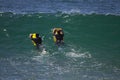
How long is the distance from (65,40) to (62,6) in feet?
31.7

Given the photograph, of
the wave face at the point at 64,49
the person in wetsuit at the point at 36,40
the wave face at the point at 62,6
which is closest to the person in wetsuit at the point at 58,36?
the wave face at the point at 64,49

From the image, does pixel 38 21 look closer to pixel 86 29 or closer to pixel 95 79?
pixel 86 29

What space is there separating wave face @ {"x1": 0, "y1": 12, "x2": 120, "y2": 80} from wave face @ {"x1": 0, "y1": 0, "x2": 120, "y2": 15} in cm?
201

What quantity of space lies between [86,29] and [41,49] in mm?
4926

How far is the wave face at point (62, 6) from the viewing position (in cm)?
2930

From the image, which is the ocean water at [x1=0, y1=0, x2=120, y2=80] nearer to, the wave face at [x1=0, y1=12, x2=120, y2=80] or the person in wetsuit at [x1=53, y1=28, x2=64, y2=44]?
the wave face at [x1=0, y1=12, x2=120, y2=80]

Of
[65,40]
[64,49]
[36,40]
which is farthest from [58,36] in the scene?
[65,40]

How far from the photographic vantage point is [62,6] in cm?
3075

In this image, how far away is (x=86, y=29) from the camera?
938 inches

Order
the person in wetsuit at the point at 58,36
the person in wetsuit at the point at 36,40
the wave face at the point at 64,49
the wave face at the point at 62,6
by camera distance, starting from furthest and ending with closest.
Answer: the wave face at the point at 62,6
the person in wetsuit at the point at 58,36
the person in wetsuit at the point at 36,40
the wave face at the point at 64,49

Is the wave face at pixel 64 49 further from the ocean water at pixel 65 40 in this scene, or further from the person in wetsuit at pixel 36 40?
the person in wetsuit at pixel 36 40

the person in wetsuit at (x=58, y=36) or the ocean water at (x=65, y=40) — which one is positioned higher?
the person in wetsuit at (x=58, y=36)

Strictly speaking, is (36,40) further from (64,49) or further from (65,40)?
(65,40)

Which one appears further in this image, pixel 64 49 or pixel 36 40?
pixel 64 49
